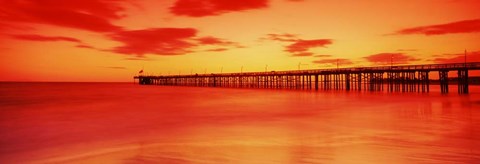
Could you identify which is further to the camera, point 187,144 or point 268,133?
point 268,133

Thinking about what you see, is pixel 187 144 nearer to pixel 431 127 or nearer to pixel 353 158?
pixel 353 158

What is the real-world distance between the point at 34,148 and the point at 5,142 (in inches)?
57.7

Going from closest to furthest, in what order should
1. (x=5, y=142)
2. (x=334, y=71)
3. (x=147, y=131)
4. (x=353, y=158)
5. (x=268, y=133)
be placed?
(x=353, y=158), (x=5, y=142), (x=268, y=133), (x=147, y=131), (x=334, y=71)

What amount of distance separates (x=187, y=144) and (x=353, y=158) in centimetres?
373

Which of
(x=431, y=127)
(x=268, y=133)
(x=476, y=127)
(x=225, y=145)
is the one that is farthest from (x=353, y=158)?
(x=476, y=127)

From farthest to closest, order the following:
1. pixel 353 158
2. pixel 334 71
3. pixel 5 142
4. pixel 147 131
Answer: pixel 334 71, pixel 147 131, pixel 5 142, pixel 353 158

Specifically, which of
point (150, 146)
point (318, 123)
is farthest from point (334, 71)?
point (150, 146)

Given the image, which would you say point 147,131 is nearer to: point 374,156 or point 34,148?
point 34,148

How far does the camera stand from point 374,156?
664 cm

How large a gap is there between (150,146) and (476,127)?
917 cm

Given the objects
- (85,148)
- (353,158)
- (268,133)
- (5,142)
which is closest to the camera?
Result: (353,158)

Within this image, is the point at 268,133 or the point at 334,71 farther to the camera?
the point at 334,71

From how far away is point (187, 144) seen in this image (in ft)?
27.1

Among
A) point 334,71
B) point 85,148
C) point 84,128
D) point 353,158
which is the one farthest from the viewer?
point 334,71
